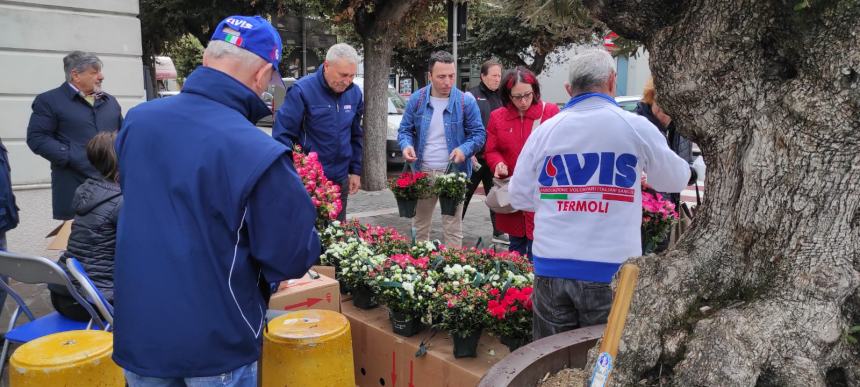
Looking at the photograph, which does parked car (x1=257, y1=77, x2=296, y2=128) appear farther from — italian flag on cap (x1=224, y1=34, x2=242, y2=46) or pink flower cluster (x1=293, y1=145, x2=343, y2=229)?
pink flower cluster (x1=293, y1=145, x2=343, y2=229)

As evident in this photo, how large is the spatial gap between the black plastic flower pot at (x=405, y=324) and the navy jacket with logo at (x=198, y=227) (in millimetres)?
1334

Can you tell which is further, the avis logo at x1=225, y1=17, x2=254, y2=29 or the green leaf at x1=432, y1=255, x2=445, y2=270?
the green leaf at x1=432, y1=255, x2=445, y2=270

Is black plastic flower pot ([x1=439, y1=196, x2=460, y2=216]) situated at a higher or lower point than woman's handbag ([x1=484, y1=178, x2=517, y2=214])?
lower

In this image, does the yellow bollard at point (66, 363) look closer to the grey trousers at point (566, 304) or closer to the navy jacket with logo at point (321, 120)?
the grey trousers at point (566, 304)

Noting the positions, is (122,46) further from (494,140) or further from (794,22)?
(794,22)

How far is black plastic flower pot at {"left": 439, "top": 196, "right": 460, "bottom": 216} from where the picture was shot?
5.41m

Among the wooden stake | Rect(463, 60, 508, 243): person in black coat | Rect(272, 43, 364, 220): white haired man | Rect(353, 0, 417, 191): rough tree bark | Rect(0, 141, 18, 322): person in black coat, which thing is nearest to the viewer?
the wooden stake

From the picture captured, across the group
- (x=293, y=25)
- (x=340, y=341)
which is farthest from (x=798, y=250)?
(x=293, y=25)

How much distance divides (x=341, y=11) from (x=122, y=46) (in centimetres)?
309

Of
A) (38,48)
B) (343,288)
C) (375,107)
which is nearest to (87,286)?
(343,288)

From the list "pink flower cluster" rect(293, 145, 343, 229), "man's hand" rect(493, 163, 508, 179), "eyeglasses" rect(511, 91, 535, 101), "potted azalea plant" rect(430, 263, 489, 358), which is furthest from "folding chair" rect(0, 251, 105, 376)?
"eyeglasses" rect(511, 91, 535, 101)

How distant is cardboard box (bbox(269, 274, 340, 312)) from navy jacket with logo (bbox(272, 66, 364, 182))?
1681mm

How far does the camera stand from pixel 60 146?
5105mm

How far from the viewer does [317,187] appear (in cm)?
407
